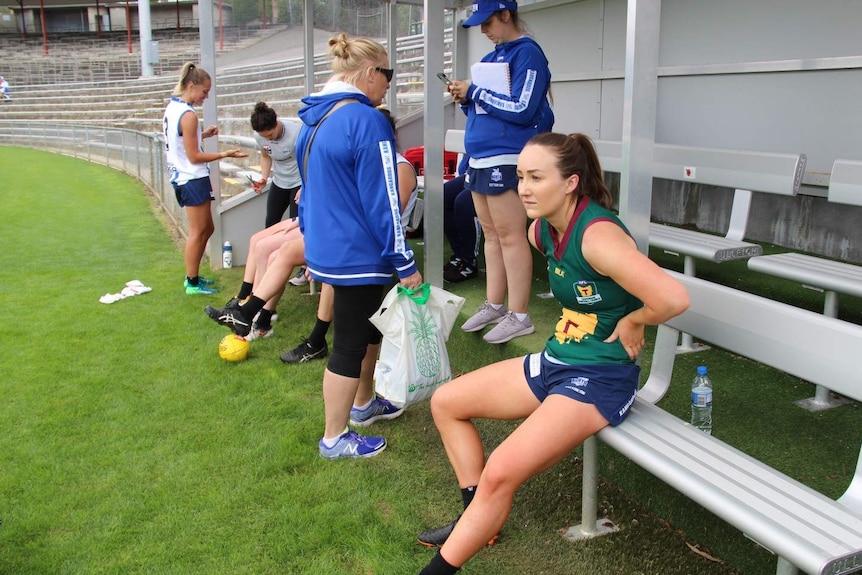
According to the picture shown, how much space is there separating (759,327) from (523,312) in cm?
155

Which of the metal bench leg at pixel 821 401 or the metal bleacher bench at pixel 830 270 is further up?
the metal bleacher bench at pixel 830 270

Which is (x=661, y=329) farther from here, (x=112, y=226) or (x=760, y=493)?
(x=112, y=226)

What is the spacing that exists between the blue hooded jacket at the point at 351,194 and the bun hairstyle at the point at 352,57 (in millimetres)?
60

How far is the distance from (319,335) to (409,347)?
4.95ft

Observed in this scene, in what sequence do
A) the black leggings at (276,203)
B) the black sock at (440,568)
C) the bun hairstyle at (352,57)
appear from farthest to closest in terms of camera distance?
the black leggings at (276,203), the bun hairstyle at (352,57), the black sock at (440,568)

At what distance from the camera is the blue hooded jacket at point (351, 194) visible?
10.5 feet

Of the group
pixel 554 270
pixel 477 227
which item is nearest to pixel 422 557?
pixel 554 270

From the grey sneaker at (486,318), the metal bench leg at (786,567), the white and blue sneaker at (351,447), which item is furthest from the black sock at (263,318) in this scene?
the metal bench leg at (786,567)

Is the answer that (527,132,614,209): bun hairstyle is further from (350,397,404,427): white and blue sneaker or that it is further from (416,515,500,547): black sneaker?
(350,397,404,427): white and blue sneaker

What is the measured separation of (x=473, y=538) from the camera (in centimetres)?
243

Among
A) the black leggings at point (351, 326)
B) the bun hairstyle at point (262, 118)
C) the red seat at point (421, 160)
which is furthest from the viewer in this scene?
the red seat at point (421, 160)

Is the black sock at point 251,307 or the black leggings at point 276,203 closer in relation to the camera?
the black sock at point 251,307

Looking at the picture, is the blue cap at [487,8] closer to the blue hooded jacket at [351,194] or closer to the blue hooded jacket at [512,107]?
the blue hooded jacket at [512,107]

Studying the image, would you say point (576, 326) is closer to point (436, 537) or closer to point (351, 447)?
point (436, 537)
